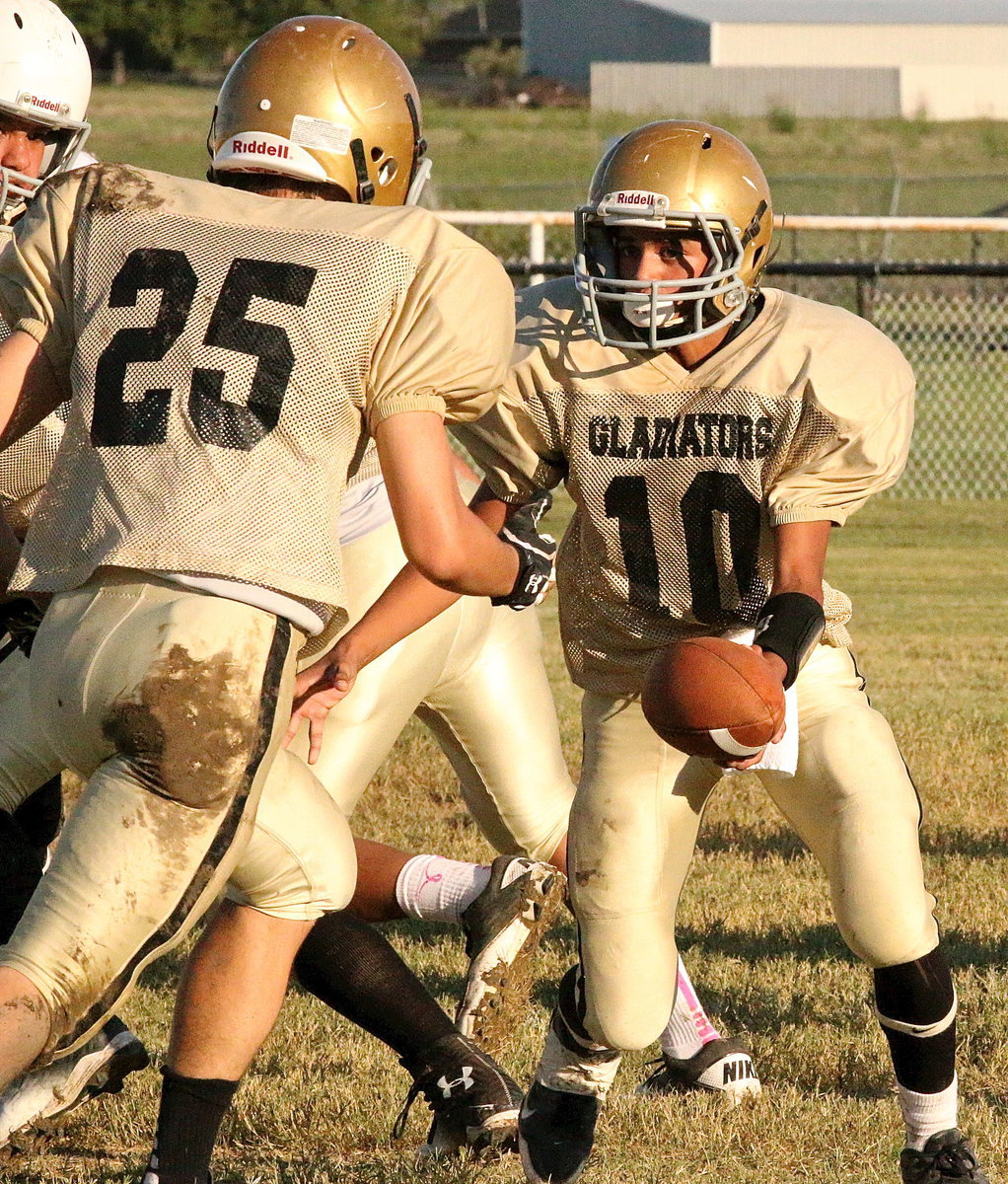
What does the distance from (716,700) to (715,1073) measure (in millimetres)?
1155

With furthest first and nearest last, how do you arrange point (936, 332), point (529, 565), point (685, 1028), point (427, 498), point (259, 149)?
point (936, 332) < point (685, 1028) < point (529, 565) < point (259, 149) < point (427, 498)

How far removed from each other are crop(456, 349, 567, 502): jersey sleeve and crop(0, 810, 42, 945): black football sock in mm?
1082

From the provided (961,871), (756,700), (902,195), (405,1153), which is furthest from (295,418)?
(902,195)

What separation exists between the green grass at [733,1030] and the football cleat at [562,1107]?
91 millimetres

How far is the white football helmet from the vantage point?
377 centimetres

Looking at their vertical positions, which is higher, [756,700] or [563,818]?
[756,700]

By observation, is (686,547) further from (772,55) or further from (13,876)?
(772,55)

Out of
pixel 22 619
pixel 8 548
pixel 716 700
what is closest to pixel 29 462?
pixel 22 619

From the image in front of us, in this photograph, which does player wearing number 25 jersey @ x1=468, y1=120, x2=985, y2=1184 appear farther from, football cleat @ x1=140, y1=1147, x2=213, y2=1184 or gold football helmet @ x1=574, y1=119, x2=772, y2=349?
football cleat @ x1=140, y1=1147, x2=213, y2=1184

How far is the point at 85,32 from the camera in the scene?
4828cm

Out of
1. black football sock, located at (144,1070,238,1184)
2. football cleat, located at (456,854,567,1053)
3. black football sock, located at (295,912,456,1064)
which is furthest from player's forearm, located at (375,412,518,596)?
football cleat, located at (456,854,567,1053)

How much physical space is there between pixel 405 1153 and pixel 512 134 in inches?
1674

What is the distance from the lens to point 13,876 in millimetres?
3402

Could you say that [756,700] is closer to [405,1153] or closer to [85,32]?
[405,1153]
